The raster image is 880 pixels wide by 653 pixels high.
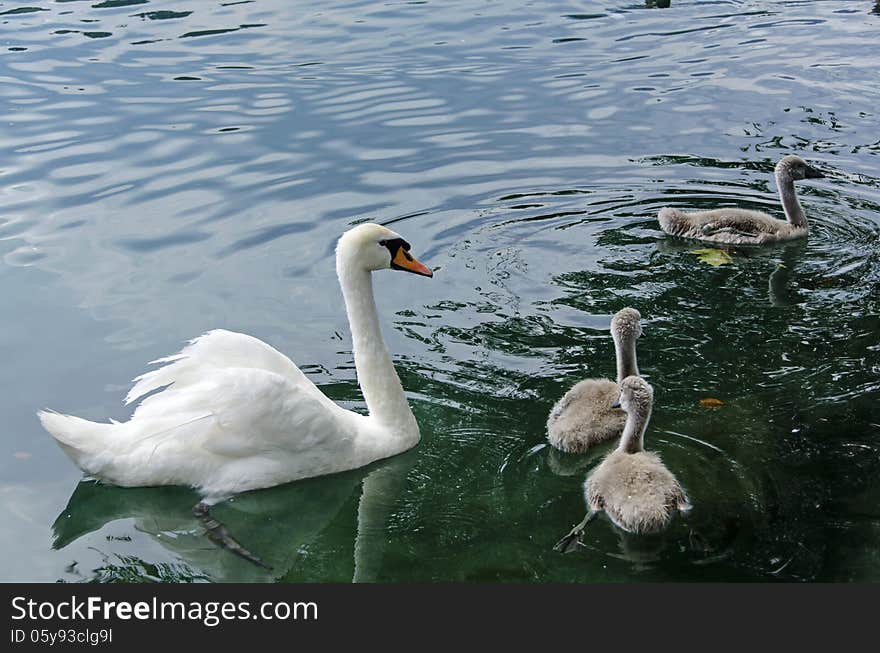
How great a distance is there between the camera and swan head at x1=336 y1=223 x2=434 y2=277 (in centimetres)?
655

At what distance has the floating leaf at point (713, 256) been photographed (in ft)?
29.7

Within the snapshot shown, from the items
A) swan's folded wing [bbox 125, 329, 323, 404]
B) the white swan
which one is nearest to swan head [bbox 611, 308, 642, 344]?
swan's folded wing [bbox 125, 329, 323, 404]

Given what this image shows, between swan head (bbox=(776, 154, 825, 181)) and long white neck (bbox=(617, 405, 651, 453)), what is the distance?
14.0 ft

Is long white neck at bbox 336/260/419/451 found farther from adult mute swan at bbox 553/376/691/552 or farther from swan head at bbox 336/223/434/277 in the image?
adult mute swan at bbox 553/376/691/552

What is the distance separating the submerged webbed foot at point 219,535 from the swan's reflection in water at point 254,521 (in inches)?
1.2

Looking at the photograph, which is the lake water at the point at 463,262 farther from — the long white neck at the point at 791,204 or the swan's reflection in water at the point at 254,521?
the long white neck at the point at 791,204

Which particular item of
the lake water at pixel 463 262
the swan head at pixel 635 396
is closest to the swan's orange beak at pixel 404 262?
the lake water at pixel 463 262

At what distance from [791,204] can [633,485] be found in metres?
4.58

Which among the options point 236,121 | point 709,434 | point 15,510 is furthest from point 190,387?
point 236,121

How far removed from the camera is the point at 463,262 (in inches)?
351

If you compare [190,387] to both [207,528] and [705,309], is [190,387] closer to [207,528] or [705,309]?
[207,528]

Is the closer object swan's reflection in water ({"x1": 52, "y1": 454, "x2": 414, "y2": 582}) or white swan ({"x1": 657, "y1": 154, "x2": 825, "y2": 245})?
swan's reflection in water ({"x1": 52, "y1": 454, "x2": 414, "y2": 582})

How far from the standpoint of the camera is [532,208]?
9.95 metres

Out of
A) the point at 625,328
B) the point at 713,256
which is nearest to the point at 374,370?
the point at 625,328
